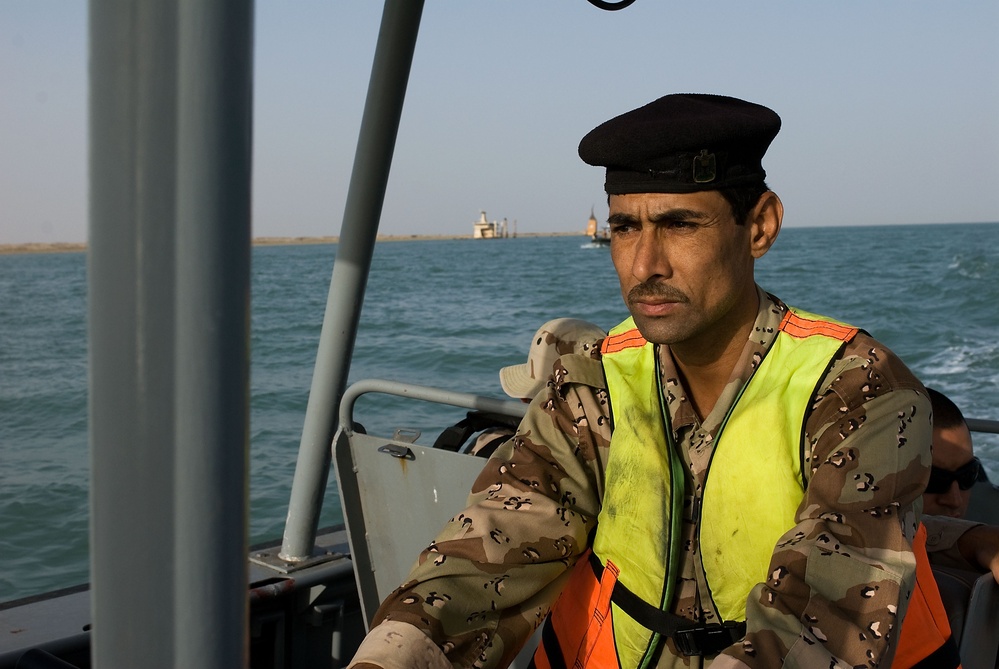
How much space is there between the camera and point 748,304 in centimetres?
200

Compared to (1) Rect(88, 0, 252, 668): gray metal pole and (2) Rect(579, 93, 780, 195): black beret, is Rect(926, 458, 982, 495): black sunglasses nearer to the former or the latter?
(2) Rect(579, 93, 780, 195): black beret

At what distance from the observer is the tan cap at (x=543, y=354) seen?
3711mm

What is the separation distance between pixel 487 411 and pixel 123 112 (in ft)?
7.55

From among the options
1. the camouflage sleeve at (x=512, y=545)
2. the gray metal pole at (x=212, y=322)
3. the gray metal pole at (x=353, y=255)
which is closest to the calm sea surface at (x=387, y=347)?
the gray metal pole at (x=353, y=255)

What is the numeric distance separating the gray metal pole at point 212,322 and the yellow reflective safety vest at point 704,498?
106cm

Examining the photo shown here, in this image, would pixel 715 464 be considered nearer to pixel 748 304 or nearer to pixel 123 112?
pixel 748 304

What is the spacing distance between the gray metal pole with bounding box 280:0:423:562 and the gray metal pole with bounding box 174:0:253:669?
2.19 meters

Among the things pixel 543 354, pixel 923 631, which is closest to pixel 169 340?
pixel 923 631

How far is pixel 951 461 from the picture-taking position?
9.27 ft

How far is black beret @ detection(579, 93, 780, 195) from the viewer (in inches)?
74.1

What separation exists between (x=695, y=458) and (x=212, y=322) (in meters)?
1.22

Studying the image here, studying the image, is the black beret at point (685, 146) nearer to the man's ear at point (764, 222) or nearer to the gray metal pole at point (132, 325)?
the man's ear at point (764, 222)

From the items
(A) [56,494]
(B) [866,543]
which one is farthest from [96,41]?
(A) [56,494]

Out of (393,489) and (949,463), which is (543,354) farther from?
(949,463)
